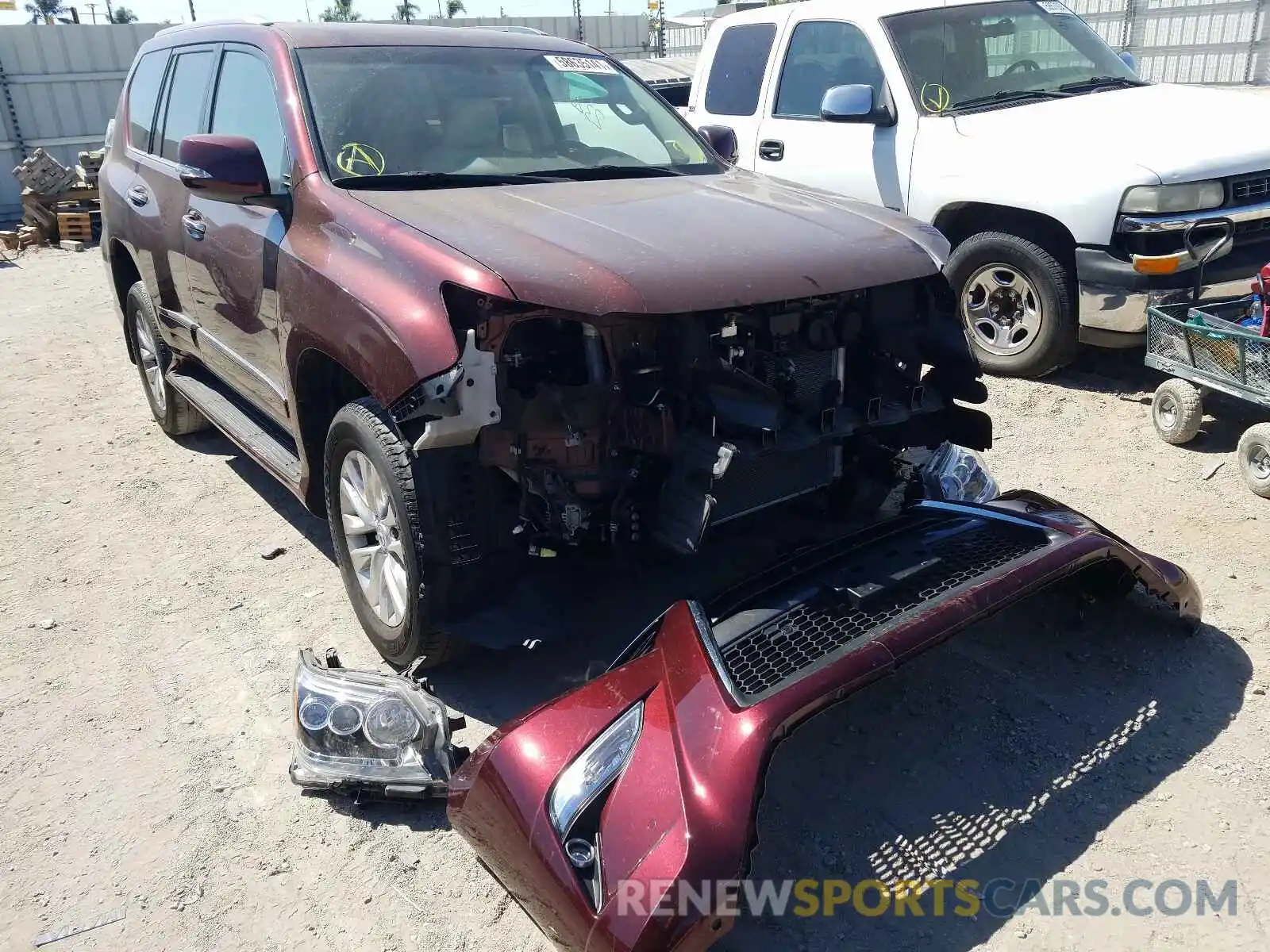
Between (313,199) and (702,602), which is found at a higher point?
(313,199)

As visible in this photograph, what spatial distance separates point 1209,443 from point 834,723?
118 inches

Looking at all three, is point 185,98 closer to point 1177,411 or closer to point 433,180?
point 433,180

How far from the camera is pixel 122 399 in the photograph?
22.2ft

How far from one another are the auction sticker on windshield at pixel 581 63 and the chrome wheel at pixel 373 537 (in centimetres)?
205

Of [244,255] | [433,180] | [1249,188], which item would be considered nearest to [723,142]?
[433,180]

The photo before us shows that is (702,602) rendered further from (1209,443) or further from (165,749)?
(1209,443)

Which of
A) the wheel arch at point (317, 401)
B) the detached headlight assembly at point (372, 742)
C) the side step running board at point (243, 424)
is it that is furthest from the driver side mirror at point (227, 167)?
the detached headlight assembly at point (372, 742)

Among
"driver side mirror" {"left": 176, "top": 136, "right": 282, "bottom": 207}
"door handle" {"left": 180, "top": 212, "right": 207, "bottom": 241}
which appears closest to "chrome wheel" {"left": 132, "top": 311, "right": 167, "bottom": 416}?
"door handle" {"left": 180, "top": 212, "right": 207, "bottom": 241}

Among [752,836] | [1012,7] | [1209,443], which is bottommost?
[1209,443]

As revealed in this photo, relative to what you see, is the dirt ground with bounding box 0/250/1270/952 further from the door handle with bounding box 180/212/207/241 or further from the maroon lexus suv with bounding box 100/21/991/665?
the door handle with bounding box 180/212/207/241

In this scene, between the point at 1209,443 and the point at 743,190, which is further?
the point at 1209,443

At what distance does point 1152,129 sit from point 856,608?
4.06 m

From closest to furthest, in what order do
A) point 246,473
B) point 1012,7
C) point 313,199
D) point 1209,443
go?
point 313,199
point 1209,443
point 246,473
point 1012,7

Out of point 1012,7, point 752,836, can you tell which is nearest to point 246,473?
point 752,836
